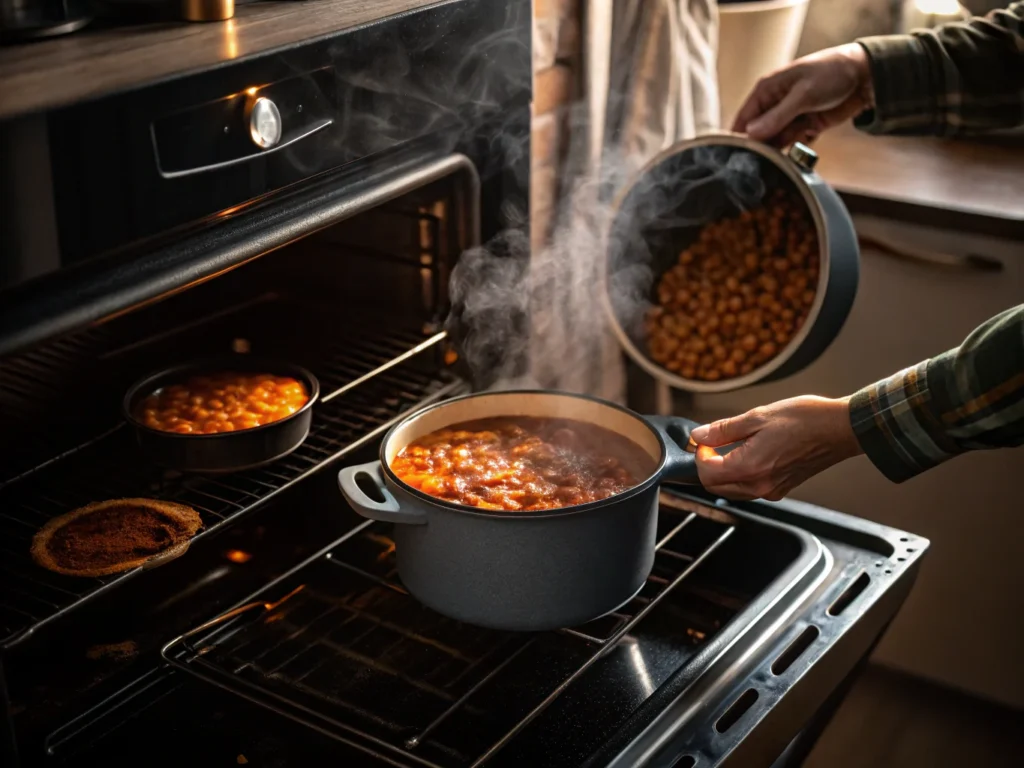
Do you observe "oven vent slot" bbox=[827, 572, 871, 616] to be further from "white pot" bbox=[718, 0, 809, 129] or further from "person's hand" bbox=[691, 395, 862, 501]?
"white pot" bbox=[718, 0, 809, 129]

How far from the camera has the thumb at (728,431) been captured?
3.78ft

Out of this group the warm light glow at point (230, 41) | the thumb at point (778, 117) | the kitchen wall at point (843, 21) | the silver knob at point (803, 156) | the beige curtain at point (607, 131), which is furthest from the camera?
the kitchen wall at point (843, 21)

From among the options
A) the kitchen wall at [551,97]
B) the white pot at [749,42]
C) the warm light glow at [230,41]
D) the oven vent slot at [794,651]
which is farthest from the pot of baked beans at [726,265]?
the warm light glow at [230,41]

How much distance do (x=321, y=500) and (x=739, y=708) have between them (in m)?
0.51

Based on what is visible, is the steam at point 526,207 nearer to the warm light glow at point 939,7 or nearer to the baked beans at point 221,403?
the baked beans at point 221,403

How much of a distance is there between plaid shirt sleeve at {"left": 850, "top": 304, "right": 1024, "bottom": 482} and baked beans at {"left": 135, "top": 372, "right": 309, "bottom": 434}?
0.57 m

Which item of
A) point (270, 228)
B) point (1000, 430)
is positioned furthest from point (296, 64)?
point (1000, 430)

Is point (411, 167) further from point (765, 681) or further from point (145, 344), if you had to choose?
point (765, 681)

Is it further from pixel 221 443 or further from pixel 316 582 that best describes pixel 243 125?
pixel 316 582

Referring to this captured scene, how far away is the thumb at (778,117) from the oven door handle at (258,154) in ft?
2.30

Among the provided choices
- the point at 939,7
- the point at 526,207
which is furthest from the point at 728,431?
the point at 939,7

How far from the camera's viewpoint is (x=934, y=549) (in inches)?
83.7

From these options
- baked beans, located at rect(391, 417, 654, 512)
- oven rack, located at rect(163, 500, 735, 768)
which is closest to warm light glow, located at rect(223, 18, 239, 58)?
baked beans, located at rect(391, 417, 654, 512)

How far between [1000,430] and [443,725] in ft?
1.86
